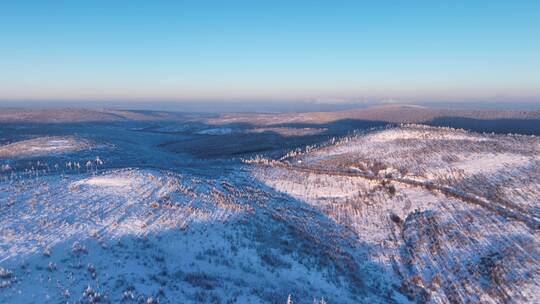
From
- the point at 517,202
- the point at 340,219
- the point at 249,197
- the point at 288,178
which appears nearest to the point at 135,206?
the point at 249,197

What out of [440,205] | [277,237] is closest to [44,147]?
[277,237]

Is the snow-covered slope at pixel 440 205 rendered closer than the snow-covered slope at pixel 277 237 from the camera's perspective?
No

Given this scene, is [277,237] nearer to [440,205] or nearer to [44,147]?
[440,205]

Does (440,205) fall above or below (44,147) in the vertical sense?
below

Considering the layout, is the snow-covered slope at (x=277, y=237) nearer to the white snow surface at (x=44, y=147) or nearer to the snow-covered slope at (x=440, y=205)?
the snow-covered slope at (x=440, y=205)

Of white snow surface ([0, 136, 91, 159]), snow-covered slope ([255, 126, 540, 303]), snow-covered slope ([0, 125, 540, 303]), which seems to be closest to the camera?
snow-covered slope ([0, 125, 540, 303])

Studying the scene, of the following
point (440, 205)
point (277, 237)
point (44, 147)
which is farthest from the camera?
point (44, 147)

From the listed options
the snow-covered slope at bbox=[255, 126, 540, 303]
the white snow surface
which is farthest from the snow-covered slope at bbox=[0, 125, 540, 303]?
the white snow surface

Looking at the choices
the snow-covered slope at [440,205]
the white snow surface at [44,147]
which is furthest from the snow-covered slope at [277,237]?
the white snow surface at [44,147]

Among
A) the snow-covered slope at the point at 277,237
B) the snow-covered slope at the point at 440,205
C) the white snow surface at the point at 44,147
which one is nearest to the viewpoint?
the snow-covered slope at the point at 277,237

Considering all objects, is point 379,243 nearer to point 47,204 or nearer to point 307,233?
point 307,233

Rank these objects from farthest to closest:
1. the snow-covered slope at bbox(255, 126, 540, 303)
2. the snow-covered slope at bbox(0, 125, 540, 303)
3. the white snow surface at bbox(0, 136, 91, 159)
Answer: the white snow surface at bbox(0, 136, 91, 159), the snow-covered slope at bbox(255, 126, 540, 303), the snow-covered slope at bbox(0, 125, 540, 303)

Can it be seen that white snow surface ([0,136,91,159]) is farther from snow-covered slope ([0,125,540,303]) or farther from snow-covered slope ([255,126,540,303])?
snow-covered slope ([255,126,540,303])
